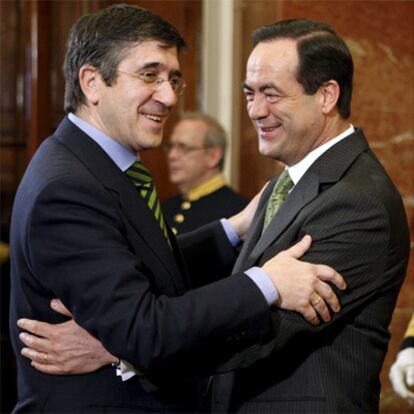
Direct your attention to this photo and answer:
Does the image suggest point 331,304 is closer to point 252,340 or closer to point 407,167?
point 252,340

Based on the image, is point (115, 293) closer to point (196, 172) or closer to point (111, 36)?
point (111, 36)

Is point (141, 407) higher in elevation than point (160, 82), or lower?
lower

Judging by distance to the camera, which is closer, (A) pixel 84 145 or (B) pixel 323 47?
(A) pixel 84 145

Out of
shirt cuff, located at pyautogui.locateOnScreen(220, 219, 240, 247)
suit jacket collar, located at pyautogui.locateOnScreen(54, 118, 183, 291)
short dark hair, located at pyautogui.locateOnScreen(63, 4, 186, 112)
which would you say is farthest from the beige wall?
suit jacket collar, located at pyautogui.locateOnScreen(54, 118, 183, 291)

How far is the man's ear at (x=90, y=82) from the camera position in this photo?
236 centimetres

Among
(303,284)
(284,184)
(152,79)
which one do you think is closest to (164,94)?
(152,79)

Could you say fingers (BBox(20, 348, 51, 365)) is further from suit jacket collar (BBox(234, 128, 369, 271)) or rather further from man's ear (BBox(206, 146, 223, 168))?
man's ear (BBox(206, 146, 223, 168))

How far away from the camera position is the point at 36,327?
7.43 ft

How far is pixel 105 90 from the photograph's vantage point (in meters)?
2.36

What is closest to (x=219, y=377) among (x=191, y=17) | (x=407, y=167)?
(x=407, y=167)

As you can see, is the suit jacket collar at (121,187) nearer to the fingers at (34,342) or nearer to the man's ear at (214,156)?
the fingers at (34,342)

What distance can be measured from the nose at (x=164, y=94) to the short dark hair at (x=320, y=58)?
0.45m

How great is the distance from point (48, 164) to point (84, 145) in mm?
136

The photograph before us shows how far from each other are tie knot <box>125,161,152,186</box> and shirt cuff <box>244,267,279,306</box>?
0.43 meters
